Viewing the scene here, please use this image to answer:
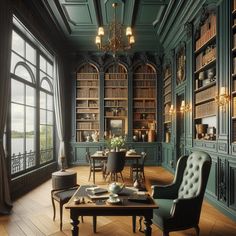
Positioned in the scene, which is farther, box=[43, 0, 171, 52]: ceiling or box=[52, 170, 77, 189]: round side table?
box=[43, 0, 171, 52]: ceiling

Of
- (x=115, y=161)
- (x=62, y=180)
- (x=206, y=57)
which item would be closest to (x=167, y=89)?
(x=206, y=57)

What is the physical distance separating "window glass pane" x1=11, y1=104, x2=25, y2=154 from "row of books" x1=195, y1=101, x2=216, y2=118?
Result: 155 inches

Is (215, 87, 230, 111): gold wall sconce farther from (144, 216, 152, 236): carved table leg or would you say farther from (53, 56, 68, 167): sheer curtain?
(53, 56, 68, 167): sheer curtain

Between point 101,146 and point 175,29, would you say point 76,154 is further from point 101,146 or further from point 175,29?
point 175,29

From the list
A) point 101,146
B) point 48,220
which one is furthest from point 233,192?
point 101,146

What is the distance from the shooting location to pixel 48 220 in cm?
342

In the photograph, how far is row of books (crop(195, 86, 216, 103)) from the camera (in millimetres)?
4324

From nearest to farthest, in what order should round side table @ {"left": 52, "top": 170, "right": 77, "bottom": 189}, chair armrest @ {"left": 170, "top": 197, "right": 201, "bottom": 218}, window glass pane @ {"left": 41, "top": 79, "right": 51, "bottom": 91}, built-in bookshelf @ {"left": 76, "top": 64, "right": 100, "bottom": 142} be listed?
chair armrest @ {"left": 170, "top": 197, "right": 201, "bottom": 218} < round side table @ {"left": 52, "top": 170, "right": 77, "bottom": 189} < window glass pane @ {"left": 41, "top": 79, "right": 51, "bottom": 91} < built-in bookshelf @ {"left": 76, "top": 64, "right": 100, "bottom": 142}

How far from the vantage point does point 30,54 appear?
230 inches

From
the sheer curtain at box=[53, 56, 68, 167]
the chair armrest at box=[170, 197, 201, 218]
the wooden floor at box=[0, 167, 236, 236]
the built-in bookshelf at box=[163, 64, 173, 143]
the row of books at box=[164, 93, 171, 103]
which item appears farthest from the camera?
the row of books at box=[164, 93, 171, 103]

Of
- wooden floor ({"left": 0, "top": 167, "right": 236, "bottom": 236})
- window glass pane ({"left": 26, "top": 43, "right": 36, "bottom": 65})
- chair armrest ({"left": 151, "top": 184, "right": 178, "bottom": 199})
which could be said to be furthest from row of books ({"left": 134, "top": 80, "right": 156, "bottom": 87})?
chair armrest ({"left": 151, "top": 184, "right": 178, "bottom": 199})

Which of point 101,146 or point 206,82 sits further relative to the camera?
point 101,146

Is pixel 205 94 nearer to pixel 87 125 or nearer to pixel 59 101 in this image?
pixel 59 101

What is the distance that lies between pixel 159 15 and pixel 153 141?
4.17 meters
